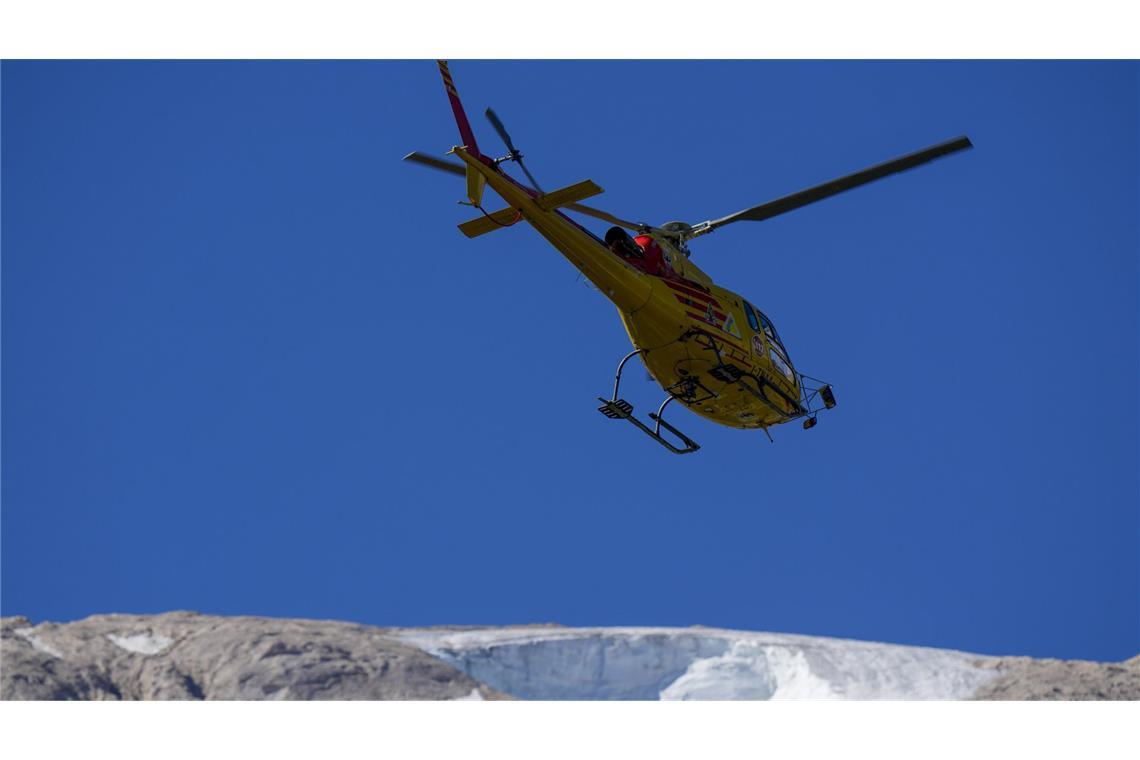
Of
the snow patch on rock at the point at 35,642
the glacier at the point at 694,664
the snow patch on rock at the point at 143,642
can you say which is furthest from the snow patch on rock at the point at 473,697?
the snow patch on rock at the point at 35,642

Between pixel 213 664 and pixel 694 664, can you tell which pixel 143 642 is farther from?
pixel 694 664

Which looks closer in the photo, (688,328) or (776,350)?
(688,328)

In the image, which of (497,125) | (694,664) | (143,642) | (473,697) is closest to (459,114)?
Answer: (497,125)

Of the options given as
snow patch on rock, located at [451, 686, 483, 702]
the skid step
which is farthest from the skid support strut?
snow patch on rock, located at [451, 686, 483, 702]

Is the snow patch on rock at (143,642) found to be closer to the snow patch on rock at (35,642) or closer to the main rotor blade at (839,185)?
the snow patch on rock at (35,642)

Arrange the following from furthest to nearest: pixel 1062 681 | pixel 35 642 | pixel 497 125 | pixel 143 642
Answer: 1. pixel 1062 681
2. pixel 143 642
3. pixel 35 642
4. pixel 497 125

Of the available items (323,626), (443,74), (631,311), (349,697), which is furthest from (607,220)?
(323,626)
